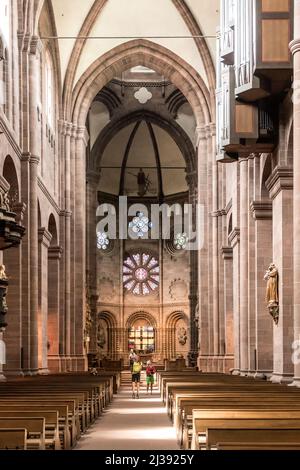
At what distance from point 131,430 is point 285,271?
22.5 feet

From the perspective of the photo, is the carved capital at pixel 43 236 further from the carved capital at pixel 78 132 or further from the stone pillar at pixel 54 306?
the carved capital at pixel 78 132

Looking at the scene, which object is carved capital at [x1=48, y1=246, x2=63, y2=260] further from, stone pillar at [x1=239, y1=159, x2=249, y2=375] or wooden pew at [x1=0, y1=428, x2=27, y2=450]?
wooden pew at [x1=0, y1=428, x2=27, y2=450]

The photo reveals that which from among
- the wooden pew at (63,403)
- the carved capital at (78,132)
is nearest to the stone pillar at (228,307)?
the carved capital at (78,132)

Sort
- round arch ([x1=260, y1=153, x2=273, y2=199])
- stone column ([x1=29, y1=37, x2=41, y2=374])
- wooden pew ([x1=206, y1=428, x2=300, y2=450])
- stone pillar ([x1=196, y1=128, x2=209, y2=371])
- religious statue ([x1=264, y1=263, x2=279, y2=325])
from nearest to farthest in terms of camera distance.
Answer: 1. wooden pew ([x1=206, y1=428, x2=300, y2=450])
2. religious statue ([x1=264, y1=263, x2=279, y2=325])
3. round arch ([x1=260, y1=153, x2=273, y2=199])
4. stone column ([x1=29, y1=37, x2=41, y2=374])
5. stone pillar ([x1=196, y1=128, x2=209, y2=371])

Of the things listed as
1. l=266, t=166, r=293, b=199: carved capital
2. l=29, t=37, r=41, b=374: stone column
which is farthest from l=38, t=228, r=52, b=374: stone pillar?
l=266, t=166, r=293, b=199: carved capital

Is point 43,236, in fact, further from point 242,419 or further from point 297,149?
point 242,419

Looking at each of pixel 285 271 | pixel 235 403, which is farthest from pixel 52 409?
pixel 285 271

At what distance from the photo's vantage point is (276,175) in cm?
2402

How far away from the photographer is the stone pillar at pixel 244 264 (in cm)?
3117

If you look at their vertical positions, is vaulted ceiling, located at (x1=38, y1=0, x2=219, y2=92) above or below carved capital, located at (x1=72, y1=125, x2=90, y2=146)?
above

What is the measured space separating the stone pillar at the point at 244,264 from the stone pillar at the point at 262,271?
1.53 meters

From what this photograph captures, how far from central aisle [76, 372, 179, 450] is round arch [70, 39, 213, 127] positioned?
64.4 ft

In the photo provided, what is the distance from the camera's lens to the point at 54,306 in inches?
1697

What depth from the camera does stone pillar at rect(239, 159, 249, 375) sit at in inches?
1227
